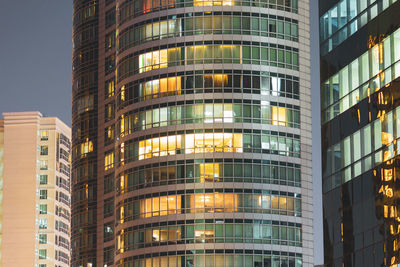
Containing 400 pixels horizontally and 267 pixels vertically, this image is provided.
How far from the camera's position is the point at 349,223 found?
68562 mm

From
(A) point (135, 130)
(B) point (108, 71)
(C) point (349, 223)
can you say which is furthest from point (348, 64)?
(B) point (108, 71)

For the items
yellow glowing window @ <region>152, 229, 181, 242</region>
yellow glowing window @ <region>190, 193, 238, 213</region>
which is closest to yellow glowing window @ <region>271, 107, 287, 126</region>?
yellow glowing window @ <region>190, 193, 238, 213</region>

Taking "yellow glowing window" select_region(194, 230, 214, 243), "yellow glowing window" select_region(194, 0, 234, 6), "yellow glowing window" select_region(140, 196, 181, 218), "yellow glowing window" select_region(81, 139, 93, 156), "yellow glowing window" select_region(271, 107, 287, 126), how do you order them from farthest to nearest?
"yellow glowing window" select_region(81, 139, 93, 156) < "yellow glowing window" select_region(194, 0, 234, 6) < "yellow glowing window" select_region(271, 107, 287, 126) < "yellow glowing window" select_region(140, 196, 181, 218) < "yellow glowing window" select_region(194, 230, 214, 243)

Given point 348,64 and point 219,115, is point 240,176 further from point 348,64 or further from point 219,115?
point 348,64

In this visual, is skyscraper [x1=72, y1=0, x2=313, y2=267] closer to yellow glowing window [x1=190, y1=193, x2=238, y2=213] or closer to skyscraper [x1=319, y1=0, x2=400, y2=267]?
yellow glowing window [x1=190, y1=193, x2=238, y2=213]

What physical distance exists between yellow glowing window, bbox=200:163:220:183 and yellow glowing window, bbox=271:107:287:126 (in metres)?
8.64

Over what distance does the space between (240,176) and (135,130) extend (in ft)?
47.7

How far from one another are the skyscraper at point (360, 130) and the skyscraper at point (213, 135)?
45009 mm

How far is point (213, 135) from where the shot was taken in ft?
395

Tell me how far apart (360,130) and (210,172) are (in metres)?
52.3

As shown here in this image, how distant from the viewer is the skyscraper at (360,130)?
63969mm

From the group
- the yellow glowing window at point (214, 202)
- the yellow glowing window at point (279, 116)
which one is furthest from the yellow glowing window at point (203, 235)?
the yellow glowing window at point (279, 116)

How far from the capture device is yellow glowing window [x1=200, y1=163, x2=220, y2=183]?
119m

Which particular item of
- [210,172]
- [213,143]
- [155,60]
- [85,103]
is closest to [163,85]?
[155,60]
